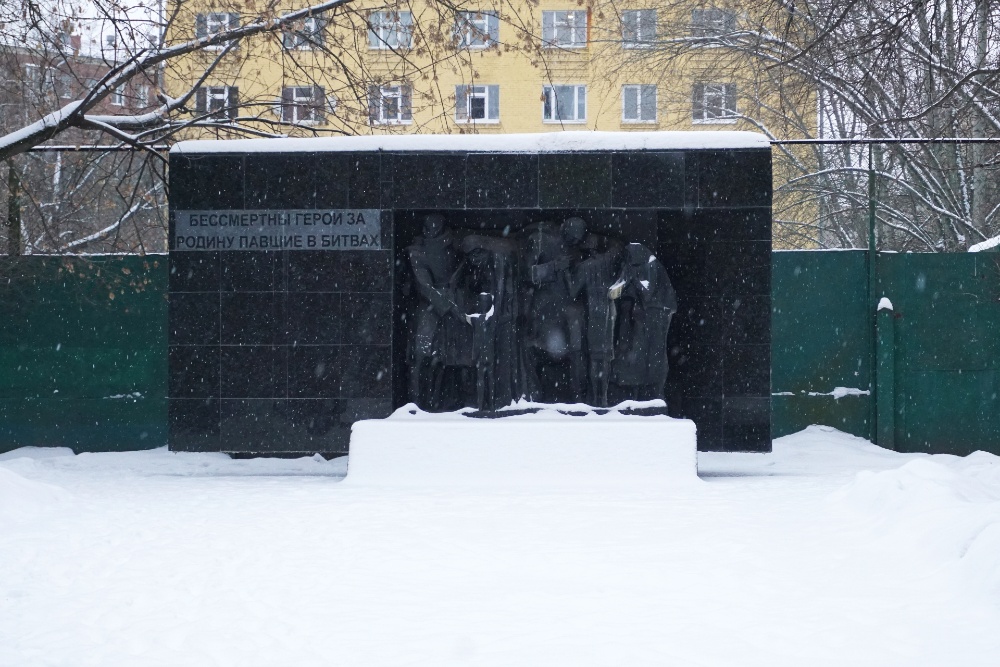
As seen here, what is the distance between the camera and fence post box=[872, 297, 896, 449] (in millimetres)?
11320

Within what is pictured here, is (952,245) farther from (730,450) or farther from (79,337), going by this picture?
(79,337)

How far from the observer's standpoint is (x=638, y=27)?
1872 centimetres

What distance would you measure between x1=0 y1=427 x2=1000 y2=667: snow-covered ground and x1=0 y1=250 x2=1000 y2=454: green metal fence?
286 cm

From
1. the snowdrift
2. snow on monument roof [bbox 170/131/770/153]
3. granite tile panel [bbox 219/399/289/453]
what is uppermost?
snow on monument roof [bbox 170/131/770/153]

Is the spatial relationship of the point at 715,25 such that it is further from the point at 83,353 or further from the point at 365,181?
the point at 83,353

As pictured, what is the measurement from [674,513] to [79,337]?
7.03m

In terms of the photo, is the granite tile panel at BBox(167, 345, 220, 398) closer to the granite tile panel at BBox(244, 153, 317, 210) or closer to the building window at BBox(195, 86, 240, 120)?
the granite tile panel at BBox(244, 153, 317, 210)

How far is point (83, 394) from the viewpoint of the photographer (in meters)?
11.7

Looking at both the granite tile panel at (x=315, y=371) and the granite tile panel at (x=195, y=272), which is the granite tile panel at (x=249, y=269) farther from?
the granite tile panel at (x=315, y=371)

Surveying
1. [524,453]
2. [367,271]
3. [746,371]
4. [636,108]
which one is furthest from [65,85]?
[746,371]

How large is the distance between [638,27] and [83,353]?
11.0m

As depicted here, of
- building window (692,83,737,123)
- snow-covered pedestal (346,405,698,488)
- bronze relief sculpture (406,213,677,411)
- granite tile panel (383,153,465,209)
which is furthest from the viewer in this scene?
building window (692,83,737,123)

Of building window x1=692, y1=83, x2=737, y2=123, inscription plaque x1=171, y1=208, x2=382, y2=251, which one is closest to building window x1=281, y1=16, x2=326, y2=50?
inscription plaque x1=171, y1=208, x2=382, y2=251

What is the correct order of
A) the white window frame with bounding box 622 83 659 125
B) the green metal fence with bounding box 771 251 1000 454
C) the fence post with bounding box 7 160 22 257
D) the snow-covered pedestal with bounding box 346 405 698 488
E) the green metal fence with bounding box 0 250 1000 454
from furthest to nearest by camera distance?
1. the white window frame with bounding box 622 83 659 125
2. the fence post with bounding box 7 160 22 257
3. the green metal fence with bounding box 0 250 1000 454
4. the green metal fence with bounding box 771 251 1000 454
5. the snow-covered pedestal with bounding box 346 405 698 488
